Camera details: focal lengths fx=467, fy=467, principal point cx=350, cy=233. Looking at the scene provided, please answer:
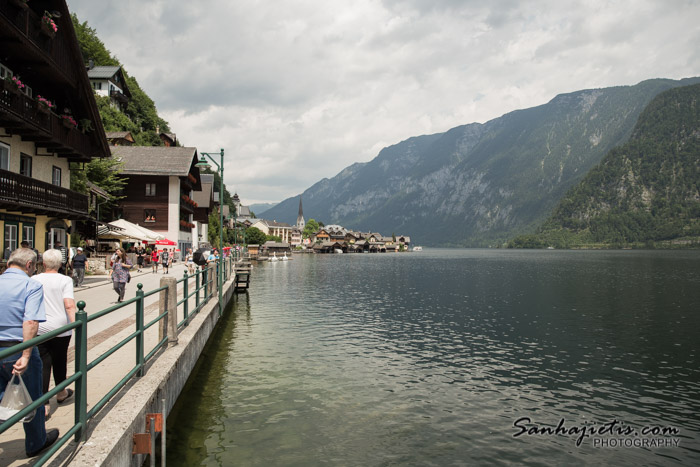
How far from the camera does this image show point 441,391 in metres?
14.2

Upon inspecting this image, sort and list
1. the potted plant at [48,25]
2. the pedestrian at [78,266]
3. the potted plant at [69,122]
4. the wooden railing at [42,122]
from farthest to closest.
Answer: the pedestrian at [78,266]
the potted plant at [69,122]
the potted plant at [48,25]
the wooden railing at [42,122]

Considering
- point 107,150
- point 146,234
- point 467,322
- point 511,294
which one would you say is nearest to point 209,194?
point 146,234

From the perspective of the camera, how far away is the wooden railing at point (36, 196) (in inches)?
785

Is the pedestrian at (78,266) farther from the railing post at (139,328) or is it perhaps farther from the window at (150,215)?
the window at (150,215)

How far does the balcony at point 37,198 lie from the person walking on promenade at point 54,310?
16014 millimetres

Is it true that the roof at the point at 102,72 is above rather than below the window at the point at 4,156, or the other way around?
above

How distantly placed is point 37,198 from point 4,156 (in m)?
2.31

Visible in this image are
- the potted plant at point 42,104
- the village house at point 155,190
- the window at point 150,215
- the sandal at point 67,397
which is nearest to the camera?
the sandal at point 67,397

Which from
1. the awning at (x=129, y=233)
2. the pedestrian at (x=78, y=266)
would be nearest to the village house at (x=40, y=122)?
the pedestrian at (x=78, y=266)

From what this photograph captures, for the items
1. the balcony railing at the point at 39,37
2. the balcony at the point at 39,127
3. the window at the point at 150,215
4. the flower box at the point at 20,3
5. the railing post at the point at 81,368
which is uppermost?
the flower box at the point at 20,3

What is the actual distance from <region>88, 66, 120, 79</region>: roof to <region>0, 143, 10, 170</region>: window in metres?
64.4

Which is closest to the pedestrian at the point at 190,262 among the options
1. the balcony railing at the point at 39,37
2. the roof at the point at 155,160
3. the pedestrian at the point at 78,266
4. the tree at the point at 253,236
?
the roof at the point at 155,160

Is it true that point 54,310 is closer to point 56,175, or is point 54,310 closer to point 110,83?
point 56,175

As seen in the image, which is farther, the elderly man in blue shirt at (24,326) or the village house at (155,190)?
the village house at (155,190)
